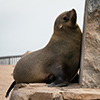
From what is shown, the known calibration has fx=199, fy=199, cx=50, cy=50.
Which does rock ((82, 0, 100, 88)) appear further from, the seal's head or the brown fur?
the seal's head

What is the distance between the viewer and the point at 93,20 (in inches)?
95.3

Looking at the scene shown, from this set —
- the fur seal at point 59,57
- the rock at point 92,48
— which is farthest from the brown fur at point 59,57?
the rock at point 92,48

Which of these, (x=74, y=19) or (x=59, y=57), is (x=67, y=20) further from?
(x=59, y=57)

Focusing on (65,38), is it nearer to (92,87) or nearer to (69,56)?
(69,56)

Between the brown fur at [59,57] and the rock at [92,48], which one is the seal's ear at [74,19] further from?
the rock at [92,48]

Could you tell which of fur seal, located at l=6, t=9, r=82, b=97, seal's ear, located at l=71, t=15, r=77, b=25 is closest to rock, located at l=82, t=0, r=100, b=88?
fur seal, located at l=6, t=9, r=82, b=97

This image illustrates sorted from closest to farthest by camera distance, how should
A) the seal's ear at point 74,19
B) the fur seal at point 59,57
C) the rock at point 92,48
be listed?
1. the rock at point 92,48
2. the fur seal at point 59,57
3. the seal's ear at point 74,19

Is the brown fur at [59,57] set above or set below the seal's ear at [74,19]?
below

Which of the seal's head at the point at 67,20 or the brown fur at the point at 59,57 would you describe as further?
the seal's head at the point at 67,20

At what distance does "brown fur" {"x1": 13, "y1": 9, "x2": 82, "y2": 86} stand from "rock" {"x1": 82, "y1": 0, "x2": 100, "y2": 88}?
1.46ft

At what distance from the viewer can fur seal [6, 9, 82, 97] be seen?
286cm

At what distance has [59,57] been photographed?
2902 mm

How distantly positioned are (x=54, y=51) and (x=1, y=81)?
18.8ft

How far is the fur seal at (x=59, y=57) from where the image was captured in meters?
2.86
